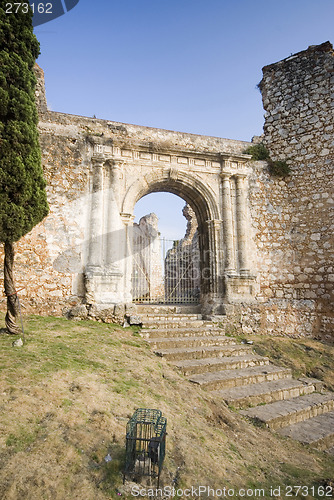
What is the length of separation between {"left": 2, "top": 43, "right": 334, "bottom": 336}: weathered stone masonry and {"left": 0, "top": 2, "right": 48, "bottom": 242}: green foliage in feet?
7.44

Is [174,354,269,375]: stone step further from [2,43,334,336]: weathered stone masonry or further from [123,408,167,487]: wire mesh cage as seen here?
[123,408,167,487]: wire mesh cage

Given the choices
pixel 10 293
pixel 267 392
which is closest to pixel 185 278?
pixel 267 392

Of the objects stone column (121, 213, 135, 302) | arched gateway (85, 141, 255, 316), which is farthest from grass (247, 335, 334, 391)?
stone column (121, 213, 135, 302)

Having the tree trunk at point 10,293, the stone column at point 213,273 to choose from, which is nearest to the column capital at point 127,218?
the stone column at point 213,273

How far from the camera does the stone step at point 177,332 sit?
6.27m

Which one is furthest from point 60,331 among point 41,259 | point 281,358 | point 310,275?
point 310,275

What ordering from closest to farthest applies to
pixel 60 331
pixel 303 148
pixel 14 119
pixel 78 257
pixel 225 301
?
1. pixel 14 119
2. pixel 60 331
3. pixel 78 257
4. pixel 225 301
5. pixel 303 148

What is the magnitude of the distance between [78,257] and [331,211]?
20.9ft

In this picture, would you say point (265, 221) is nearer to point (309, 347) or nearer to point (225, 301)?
point (225, 301)

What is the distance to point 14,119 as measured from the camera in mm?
4582

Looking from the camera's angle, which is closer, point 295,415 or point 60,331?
point 295,415

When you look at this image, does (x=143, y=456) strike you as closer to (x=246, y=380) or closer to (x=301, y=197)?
(x=246, y=380)

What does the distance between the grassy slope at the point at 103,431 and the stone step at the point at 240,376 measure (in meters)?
0.39

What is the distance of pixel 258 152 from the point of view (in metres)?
8.85
